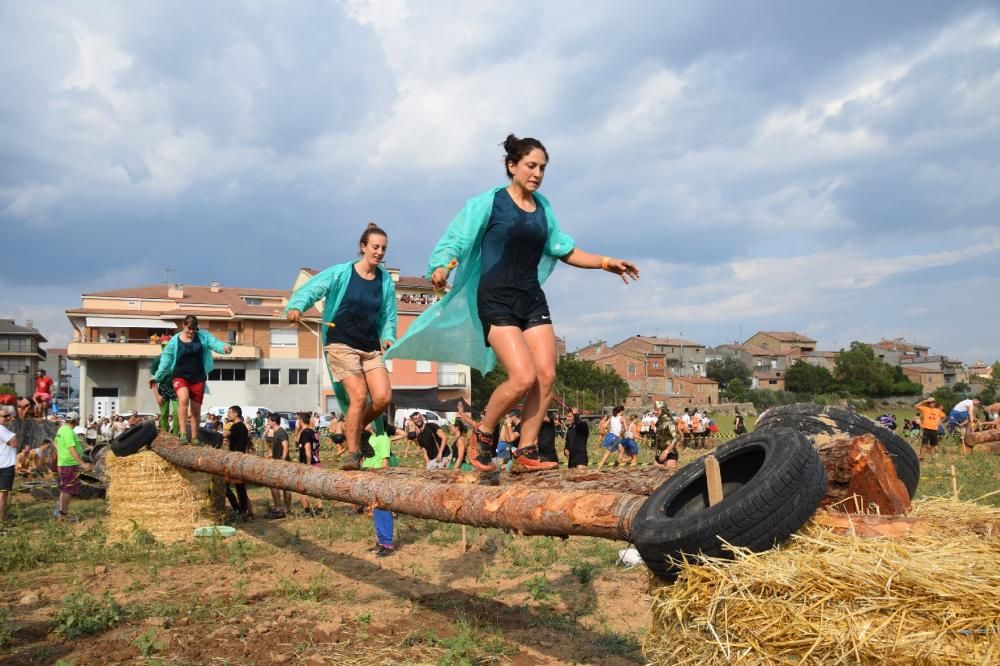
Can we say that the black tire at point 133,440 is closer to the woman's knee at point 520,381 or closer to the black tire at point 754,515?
the woman's knee at point 520,381

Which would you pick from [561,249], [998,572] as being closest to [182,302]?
[561,249]

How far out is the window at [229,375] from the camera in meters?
49.0

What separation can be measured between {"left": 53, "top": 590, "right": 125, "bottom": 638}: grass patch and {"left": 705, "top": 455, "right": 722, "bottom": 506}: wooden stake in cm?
591

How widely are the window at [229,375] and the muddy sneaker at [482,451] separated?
4788 centimetres

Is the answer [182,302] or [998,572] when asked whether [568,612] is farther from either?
[182,302]

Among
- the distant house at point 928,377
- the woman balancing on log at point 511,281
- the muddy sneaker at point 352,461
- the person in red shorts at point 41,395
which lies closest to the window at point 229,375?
the person in red shorts at point 41,395

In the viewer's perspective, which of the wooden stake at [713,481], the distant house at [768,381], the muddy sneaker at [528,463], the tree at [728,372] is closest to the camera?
the wooden stake at [713,481]

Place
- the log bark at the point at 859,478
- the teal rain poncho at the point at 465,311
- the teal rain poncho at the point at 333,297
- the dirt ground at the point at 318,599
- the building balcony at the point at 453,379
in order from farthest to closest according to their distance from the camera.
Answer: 1. the building balcony at the point at 453,379
2. the teal rain poncho at the point at 333,297
3. the dirt ground at the point at 318,599
4. the teal rain poncho at the point at 465,311
5. the log bark at the point at 859,478

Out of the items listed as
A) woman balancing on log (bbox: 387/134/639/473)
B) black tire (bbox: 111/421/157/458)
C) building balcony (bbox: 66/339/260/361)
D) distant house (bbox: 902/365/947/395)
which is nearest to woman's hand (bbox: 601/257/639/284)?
woman balancing on log (bbox: 387/134/639/473)

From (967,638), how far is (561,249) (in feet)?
12.2

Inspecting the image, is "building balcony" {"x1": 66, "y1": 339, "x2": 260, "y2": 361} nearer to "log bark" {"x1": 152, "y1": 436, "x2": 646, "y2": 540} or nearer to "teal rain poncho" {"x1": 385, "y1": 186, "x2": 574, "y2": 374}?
"log bark" {"x1": 152, "y1": 436, "x2": 646, "y2": 540}

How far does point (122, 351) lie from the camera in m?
48.3

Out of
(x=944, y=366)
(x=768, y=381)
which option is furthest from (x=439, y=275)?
(x=944, y=366)

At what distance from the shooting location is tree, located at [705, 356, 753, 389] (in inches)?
4006
